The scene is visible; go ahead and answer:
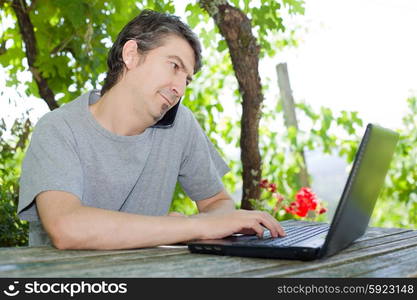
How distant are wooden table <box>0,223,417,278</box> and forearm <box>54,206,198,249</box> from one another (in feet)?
0.08

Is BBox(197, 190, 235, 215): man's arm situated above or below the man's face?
below

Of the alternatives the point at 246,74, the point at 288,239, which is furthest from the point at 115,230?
the point at 246,74

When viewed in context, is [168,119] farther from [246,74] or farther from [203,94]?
[203,94]

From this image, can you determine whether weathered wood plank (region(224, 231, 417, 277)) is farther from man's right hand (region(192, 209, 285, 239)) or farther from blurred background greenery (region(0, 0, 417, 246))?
blurred background greenery (region(0, 0, 417, 246))

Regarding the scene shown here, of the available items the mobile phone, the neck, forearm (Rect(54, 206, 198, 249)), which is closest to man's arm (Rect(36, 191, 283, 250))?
forearm (Rect(54, 206, 198, 249))

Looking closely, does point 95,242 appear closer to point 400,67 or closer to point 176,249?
point 176,249

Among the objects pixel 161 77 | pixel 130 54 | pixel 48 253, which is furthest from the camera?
pixel 130 54

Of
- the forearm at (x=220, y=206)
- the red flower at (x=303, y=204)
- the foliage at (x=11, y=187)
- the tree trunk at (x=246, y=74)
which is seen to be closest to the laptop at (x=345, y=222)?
the forearm at (x=220, y=206)

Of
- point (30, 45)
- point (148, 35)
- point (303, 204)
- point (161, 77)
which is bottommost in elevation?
point (303, 204)

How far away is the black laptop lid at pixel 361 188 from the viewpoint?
96cm

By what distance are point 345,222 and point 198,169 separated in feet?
2.97

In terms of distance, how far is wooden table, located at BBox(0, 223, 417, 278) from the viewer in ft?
2.89

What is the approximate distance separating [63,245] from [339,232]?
542mm

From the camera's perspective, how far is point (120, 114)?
5.31ft
